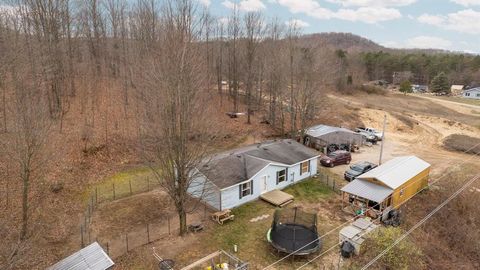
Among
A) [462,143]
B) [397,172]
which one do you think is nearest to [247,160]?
[397,172]

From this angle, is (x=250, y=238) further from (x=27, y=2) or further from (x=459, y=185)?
(x=27, y=2)

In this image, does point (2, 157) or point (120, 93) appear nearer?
point (2, 157)

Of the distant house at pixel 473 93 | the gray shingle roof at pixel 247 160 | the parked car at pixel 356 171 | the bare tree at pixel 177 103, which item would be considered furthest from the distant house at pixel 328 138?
the distant house at pixel 473 93

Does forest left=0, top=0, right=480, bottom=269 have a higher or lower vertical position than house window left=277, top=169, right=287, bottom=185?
higher

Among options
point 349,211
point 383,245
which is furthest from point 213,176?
point 383,245

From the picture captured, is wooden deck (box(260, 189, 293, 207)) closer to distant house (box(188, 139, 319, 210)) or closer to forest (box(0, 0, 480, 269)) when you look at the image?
distant house (box(188, 139, 319, 210))

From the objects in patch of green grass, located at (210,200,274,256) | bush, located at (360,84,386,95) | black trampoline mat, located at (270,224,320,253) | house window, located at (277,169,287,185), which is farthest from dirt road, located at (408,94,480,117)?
black trampoline mat, located at (270,224,320,253)
